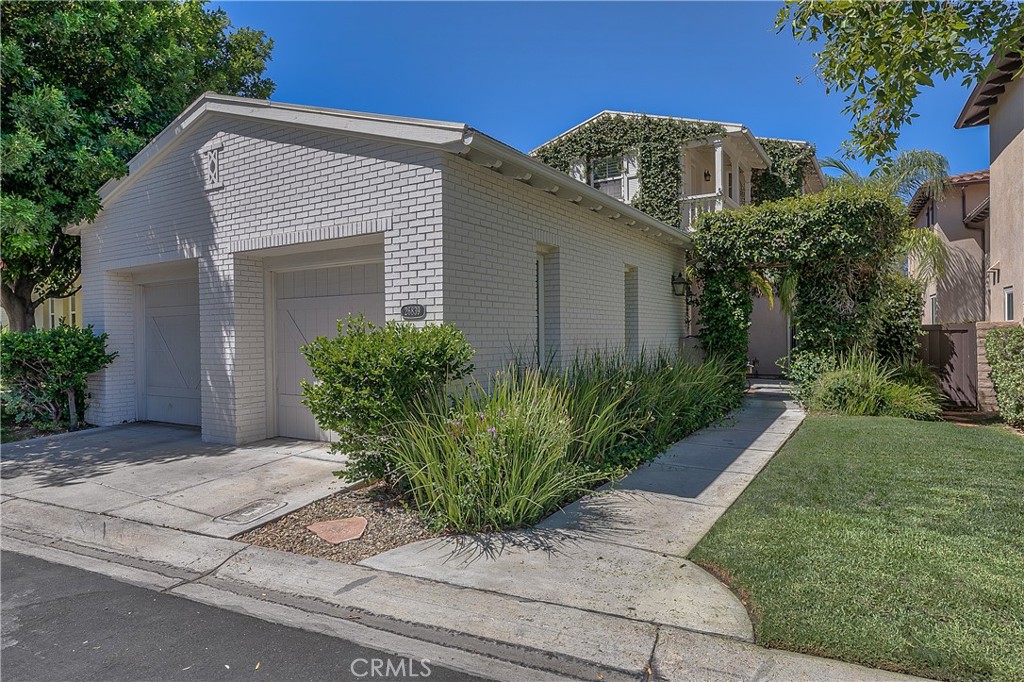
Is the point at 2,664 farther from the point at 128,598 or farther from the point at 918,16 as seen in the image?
the point at 918,16

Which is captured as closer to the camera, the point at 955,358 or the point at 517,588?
the point at 517,588

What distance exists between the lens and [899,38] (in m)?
5.14

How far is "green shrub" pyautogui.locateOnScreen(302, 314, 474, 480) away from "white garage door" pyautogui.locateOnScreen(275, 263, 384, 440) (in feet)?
6.94

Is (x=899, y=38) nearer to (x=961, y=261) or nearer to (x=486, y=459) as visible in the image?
(x=486, y=459)

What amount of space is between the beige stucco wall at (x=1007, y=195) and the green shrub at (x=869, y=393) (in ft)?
11.3

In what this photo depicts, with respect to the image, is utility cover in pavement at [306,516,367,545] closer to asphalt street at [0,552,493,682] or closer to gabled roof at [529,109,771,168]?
asphalt street at [0,552,493,682]

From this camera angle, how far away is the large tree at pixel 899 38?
492 centimetres

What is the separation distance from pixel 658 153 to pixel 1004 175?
7.99m

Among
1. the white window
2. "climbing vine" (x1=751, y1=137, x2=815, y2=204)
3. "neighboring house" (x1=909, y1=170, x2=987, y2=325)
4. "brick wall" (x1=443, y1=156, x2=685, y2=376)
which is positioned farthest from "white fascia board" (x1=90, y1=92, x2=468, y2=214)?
"neighboring house" (x1=909, y1=170, x2=987, y2=325)

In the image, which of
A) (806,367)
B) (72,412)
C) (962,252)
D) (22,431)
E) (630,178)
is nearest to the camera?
(22,431)

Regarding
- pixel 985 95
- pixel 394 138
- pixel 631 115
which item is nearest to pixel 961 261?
pixel 985 95

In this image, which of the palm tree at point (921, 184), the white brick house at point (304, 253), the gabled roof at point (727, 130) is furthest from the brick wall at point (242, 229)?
the palm tree at point (921, 184)

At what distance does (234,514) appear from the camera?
17.6ft

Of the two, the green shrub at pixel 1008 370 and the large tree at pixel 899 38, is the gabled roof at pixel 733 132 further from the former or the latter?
the large tree at pixel 899 38
